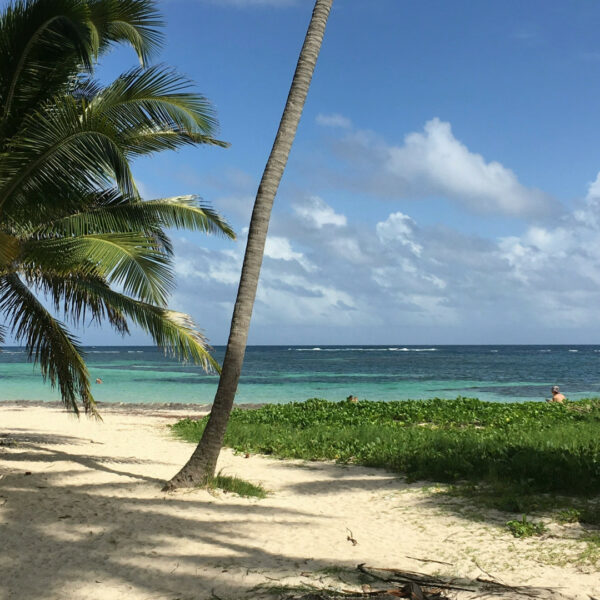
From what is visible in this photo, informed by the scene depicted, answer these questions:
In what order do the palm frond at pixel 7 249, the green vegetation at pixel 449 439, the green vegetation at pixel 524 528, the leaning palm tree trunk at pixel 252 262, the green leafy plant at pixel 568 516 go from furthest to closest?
the green vegetation at pixel 449 439, the leaning palm tree trunk at pixel 252 262, the palm frond at pixel 7 249, the green leafy plant at pixel 568 516, the green vegetation at pixel 524 528

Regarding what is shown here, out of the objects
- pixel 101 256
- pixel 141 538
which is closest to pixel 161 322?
pixel 101 256

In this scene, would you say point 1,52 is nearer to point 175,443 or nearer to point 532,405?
point 175,443

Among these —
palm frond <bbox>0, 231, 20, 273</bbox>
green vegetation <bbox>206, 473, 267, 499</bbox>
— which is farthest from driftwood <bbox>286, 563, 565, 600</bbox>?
palm frond <bbox>0, 231, 20, 273</bbox>

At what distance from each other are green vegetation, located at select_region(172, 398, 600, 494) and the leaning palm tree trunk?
2.94m

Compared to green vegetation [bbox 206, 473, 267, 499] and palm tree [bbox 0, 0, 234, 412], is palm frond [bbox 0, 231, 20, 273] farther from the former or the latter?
green vegetation [bbox 206, 473, 267, 499]

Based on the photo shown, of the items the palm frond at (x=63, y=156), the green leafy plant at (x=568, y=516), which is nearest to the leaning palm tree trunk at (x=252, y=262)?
the palm frond at (x=63, y=156)

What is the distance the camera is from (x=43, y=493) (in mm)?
7527

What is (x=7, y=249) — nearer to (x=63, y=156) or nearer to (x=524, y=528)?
(x=63, y=156)

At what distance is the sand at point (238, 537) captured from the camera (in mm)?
4984

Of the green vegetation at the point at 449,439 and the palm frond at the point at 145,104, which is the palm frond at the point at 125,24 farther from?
the green vegetation at the point at 449,439

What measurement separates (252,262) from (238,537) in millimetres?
3298

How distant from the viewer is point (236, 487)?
7.93 m

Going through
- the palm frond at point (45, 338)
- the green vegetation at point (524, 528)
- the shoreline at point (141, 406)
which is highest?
the palm frond at point (45, 338)

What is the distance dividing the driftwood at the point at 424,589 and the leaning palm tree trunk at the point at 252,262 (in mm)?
3206
